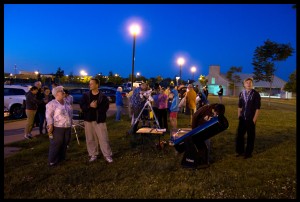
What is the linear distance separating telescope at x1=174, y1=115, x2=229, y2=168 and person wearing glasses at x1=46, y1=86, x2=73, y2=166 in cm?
241

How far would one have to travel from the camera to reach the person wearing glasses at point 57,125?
22.9 feet

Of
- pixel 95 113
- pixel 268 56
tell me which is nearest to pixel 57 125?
pixel 95 113

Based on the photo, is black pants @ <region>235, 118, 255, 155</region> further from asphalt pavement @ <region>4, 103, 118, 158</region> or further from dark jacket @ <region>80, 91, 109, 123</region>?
asphalt pavement @ <region>4, 103, 118, 158</region>

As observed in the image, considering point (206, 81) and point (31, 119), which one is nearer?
point (31, 119)

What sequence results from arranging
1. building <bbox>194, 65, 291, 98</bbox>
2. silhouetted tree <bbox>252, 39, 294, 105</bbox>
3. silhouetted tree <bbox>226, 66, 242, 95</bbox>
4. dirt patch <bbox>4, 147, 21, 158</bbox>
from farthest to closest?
building <bbox>194, 65, 291, 98</bbox>, silhouetted tree <bbox>226, 66, 242, 95</bbox>, silhouetted tree <bbox>252, 39, 294, 105</bbox>, dirt patch <bbox>4, 147, 21, 158</bbox>

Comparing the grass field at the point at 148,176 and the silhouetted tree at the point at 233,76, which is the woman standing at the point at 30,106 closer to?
the grass field at the point at 148,176

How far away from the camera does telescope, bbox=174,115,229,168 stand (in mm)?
6562

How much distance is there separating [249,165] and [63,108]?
4.25 metres

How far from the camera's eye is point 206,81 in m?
78.6

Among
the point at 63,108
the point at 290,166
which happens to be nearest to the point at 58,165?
the point at 63,108

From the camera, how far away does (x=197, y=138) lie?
269 inches

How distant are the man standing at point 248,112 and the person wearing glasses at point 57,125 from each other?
161 inches

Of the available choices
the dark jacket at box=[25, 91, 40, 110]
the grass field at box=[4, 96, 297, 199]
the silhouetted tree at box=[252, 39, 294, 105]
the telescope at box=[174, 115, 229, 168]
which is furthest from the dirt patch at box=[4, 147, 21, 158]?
the silhouetted tree at box=[252, 39, 294, 105]

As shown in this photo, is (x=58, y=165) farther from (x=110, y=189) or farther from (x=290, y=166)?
(x=290, y=166)
